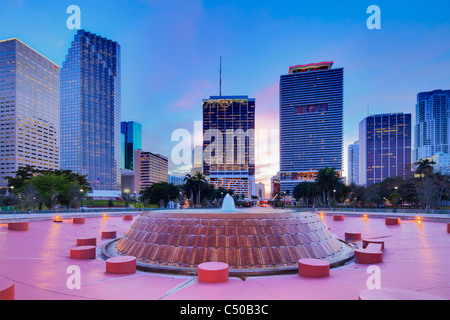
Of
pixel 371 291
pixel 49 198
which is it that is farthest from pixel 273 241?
pixel 49 198

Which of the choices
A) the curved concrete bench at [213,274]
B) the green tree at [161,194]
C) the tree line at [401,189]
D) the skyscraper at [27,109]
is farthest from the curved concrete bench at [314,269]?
the skyscraper at [27,109]

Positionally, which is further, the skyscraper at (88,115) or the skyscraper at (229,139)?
the skyscraper at (229,139)

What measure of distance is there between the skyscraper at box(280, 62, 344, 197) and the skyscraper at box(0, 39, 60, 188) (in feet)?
487

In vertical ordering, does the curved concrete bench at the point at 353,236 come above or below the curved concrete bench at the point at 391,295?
below

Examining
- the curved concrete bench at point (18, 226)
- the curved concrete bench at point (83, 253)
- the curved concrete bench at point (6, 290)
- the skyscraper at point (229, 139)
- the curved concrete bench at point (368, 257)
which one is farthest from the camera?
the skyscraper at point (229, 139)

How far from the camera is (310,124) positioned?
159625mm

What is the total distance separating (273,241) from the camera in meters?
10.5

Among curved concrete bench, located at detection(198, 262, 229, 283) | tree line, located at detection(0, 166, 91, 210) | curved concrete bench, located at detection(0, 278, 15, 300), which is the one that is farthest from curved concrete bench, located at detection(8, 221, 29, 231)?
tree line, located at detection(0, 166, 91, 210)

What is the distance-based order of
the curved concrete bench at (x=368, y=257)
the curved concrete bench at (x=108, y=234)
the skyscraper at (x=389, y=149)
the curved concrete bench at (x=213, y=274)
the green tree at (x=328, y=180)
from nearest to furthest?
1. the curved concrete bench at (x=213, y=274)
2. the curved concrete bench at (x=368, y=257)
3. the curved concrete bench at (x=108, y=234)
4. the green tree at (x=328, y=180)
5. the skyscraper at (x=389, y=149)

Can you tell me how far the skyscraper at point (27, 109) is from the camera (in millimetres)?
134750

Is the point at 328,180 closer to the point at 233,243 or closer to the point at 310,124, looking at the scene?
the point at 233,243

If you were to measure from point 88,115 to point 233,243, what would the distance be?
172693mm

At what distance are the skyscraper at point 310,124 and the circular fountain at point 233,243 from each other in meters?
151

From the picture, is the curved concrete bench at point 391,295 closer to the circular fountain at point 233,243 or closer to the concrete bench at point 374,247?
the circular fountain at point 233,243
